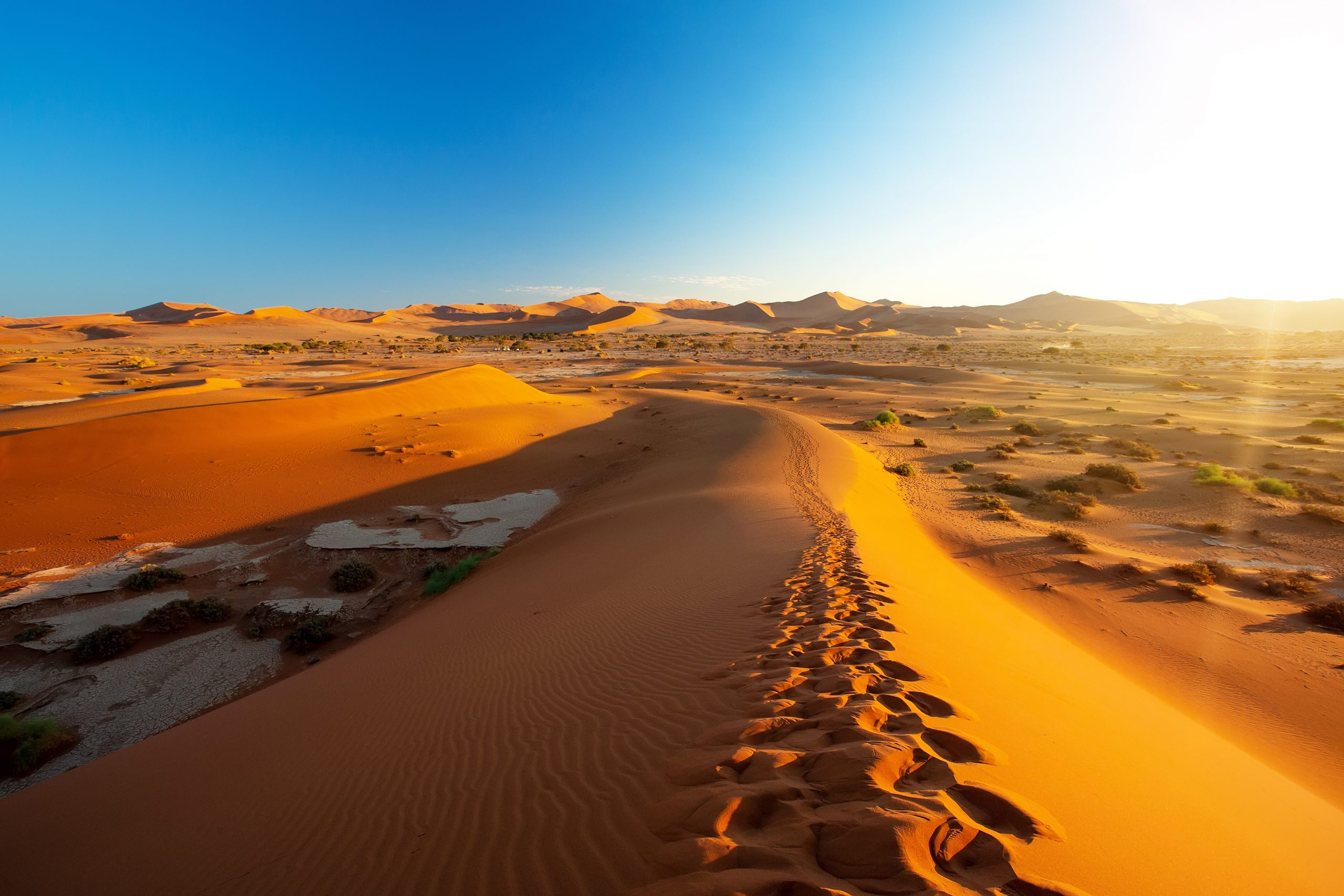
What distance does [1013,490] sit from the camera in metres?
13.1

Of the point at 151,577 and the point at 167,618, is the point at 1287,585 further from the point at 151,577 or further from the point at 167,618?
the point at 151,577

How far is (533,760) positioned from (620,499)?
10.0 meters

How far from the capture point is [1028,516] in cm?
1157

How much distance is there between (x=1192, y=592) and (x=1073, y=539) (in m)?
1.91

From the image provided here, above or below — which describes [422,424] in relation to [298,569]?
above

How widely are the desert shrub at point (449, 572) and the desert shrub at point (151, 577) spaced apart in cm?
407

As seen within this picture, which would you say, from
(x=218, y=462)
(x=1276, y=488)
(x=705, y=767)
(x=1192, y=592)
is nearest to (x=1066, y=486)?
(x=1276, y=488)

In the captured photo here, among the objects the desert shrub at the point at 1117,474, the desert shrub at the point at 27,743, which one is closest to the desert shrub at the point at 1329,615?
the desert shrub at the point at 1117,474

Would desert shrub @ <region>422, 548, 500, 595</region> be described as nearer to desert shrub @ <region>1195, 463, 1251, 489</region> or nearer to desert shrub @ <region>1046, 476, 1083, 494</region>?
desert shrub @ <region>1046, 476, 1083, 494</region>

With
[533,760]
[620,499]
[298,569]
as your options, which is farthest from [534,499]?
Result: [533,760]

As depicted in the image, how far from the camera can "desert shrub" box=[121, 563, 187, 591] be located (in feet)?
29.6

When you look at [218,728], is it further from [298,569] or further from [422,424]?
[422,424]

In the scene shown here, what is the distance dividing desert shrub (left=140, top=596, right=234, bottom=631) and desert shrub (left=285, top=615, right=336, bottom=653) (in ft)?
4.45

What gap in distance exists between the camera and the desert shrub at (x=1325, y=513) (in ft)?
33.7
